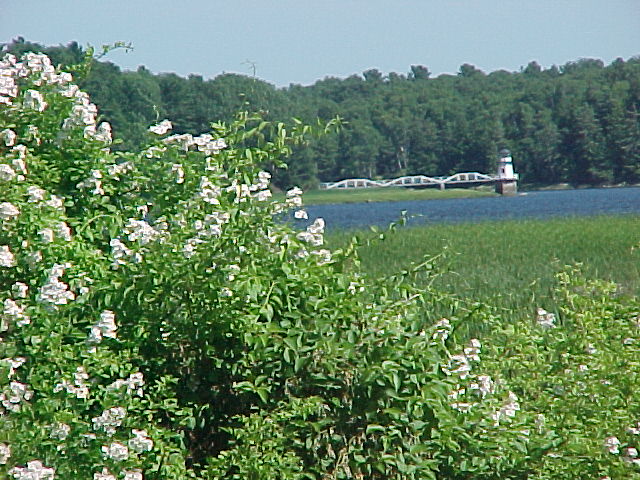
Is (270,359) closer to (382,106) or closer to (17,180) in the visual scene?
(17,180)

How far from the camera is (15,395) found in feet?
13.4

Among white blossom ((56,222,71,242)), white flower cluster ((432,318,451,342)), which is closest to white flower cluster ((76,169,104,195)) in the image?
white blossom ((56,222,71,242))

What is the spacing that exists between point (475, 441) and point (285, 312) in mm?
1057

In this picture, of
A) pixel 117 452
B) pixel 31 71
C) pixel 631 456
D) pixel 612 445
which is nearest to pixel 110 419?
pixel 117 452

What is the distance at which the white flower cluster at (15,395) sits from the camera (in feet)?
13.3

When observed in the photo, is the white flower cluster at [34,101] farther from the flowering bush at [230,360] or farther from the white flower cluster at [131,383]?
the white flower cluster at [131,383]

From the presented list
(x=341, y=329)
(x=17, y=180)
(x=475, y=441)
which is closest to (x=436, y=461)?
(x=475, y=441)

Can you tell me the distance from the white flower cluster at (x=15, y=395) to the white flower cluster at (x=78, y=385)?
150mm

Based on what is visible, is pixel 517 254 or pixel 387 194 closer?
pixel 517 254

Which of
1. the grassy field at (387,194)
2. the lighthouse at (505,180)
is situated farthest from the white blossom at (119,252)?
the lighthouse at (505,180)

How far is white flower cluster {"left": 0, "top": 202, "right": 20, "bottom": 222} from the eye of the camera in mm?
4209

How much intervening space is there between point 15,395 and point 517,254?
53.7 ft

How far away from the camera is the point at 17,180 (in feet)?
14.8

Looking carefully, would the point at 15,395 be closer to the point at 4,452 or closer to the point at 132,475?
the point at 4,452
